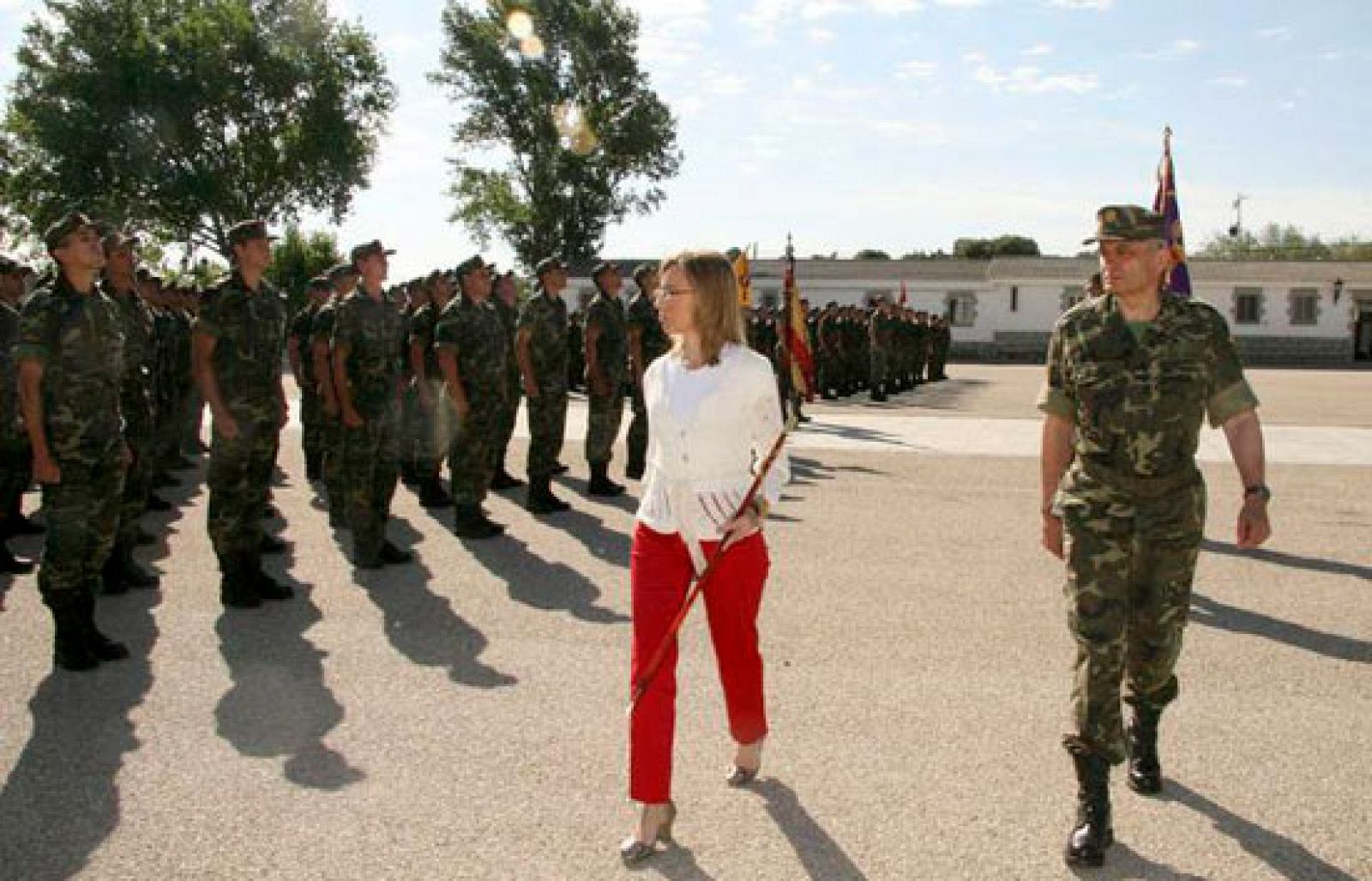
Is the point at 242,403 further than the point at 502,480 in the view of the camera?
No

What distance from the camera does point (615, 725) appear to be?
188 inches

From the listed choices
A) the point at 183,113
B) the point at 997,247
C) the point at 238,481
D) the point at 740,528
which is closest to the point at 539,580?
the point at 238,481

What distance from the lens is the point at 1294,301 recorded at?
55188 millimetres

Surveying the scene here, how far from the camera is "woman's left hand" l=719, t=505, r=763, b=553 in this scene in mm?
3645

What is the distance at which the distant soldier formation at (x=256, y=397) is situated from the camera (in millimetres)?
5492

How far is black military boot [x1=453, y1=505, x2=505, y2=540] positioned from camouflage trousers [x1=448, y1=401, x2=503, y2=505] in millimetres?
52

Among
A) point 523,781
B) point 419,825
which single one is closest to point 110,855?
point 419,825

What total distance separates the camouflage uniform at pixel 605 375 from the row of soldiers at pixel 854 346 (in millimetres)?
9949

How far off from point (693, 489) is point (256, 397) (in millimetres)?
3767

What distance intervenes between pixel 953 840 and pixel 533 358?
22.7 ft

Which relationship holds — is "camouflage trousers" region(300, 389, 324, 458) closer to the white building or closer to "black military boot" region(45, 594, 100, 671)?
"black military boot" region(45, 594, 100, 671)

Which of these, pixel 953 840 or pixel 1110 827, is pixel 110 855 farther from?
pixel 1110 827

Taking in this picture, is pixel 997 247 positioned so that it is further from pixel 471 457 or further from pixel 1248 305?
pixel 471 457

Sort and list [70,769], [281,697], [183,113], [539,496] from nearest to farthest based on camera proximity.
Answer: [70,769], [281,697], [539,496], [183,113]
